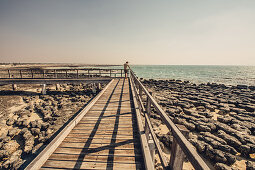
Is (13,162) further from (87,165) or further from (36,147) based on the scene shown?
(87,165)

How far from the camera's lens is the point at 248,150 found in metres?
5.54

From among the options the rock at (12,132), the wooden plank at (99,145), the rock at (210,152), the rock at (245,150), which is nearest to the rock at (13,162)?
the rock at (12,132)

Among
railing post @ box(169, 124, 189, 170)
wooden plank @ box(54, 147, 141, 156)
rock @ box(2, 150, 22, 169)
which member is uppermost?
railing post @ box(169, 124, 189, 170)

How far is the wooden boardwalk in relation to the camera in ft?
8.96

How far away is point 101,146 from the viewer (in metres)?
3.30

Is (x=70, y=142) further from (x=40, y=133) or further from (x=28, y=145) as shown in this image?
(x=40, y=133)

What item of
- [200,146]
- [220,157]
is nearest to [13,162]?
[200,146]

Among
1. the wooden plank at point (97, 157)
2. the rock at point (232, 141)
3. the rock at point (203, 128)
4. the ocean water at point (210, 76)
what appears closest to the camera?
the wooden plank at point (97, 157)

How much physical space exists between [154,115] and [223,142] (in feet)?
14.2

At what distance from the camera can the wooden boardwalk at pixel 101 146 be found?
2732 millimetres

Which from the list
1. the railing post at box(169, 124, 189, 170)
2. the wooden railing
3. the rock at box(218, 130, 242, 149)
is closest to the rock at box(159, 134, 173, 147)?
the rock at box(218, 130, 242, 149)

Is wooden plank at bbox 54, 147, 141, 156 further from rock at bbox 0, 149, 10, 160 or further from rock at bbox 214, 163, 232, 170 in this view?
rock at bbox 0, 149, 10, 160

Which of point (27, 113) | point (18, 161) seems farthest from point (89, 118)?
point (27, 113)

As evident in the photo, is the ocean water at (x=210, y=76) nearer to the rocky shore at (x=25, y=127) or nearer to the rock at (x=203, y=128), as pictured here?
the rock at (x=203, y=128)
